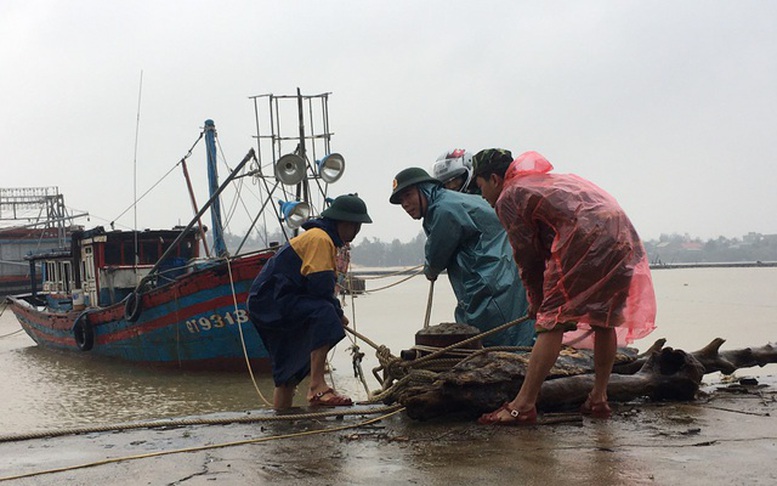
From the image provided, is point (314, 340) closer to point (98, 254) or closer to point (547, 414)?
point (547, 414)

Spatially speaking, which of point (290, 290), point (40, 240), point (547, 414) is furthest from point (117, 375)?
point (40, 240)

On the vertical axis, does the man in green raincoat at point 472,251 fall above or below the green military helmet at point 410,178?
below

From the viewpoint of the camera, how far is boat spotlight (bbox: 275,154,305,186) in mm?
11484

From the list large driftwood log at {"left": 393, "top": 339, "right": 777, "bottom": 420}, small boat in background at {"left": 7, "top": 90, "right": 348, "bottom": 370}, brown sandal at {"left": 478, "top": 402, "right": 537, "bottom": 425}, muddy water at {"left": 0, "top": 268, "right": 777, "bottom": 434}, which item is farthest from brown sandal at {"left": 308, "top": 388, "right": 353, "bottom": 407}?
small boat in background at {"left": 7, "top": 90, "right": 348, "bottom": 370}

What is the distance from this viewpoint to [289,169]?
1159cm

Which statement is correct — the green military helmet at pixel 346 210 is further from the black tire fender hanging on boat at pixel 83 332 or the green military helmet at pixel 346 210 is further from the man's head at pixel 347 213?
the black tire fender hanging on boat at pixel 83 332

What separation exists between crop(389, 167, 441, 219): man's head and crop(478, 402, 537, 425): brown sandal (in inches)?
55.9

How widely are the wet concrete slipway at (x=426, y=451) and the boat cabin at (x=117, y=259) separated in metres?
11.4

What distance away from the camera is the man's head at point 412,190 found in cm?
436

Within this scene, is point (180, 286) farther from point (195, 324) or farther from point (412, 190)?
point (412, 190)

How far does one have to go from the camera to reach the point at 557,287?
10.8ft

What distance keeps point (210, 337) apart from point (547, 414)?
9948 mm

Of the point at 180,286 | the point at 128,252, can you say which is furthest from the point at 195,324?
the point at 128,252

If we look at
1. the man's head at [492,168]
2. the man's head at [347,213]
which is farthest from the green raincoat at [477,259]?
the man's head at [492,168]
